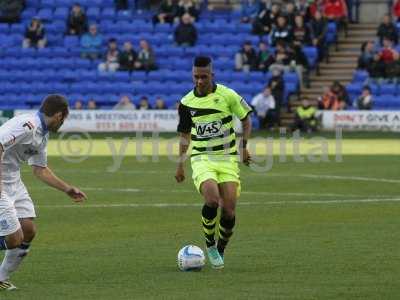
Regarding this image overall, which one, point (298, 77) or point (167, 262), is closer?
point (167, 262)

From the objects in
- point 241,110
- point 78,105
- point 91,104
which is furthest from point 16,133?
point 91,104

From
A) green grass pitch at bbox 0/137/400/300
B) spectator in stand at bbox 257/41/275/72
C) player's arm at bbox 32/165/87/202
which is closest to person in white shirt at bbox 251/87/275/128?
spectator in stand at bbox 257/41/275/72

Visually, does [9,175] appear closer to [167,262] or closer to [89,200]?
[167,262]

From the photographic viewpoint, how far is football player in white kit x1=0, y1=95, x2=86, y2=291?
34.2 ft

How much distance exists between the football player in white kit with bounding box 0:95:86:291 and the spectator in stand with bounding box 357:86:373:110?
25.8 metres

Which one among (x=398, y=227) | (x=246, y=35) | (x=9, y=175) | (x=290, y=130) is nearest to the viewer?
(x=9, y=175)

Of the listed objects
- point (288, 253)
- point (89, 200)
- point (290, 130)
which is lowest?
point (290, 130)

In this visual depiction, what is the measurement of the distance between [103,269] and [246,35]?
29.7 metres

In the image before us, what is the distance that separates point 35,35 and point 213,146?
30898 millimetres

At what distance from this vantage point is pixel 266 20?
1597 inches

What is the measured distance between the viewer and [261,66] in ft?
129

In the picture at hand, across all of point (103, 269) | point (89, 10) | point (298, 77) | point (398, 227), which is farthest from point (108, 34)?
point (103, 269)

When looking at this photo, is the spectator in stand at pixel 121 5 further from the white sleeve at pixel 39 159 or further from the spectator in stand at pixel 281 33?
the white sleeve at pixel 39 159

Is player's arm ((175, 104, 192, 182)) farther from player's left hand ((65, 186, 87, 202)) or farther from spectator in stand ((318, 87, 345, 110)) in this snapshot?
spectator in stand ((318, 87, 345, 110))
